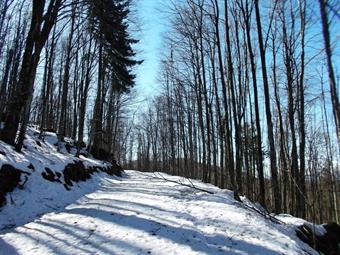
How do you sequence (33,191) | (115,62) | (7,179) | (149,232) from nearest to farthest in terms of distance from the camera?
(149,232), (7,179), (33,191), (115,62)

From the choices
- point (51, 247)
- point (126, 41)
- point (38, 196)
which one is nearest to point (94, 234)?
point (51, 247)

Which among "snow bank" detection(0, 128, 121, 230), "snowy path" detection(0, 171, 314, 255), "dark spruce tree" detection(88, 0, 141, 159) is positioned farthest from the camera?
"dark spruce tree" detection(88, 0, 141, 159)

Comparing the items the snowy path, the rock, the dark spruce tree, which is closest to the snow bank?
the rock

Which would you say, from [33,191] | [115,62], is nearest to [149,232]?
[33,191]

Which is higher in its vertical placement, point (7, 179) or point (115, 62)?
point (115, 62)

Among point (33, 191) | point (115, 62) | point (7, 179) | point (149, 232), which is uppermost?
point (115, 62)

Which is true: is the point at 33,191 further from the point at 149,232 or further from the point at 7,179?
the point at 149,232

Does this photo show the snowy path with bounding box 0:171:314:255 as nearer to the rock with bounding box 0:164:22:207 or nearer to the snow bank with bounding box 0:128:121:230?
the snow bank with bounding box 0:128:121:230

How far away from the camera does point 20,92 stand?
945 cm

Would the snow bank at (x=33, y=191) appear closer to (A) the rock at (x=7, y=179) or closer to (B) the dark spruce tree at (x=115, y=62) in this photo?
(A) the rock at (x=7, y=179)

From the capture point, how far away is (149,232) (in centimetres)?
534

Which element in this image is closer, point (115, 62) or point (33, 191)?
point (33, 191)

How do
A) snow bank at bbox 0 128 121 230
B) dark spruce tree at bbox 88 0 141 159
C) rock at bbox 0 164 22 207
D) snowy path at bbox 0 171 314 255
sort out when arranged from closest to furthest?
snowy path at bbox 0 171 314 255, snow bank at bbox 0 128 121 230, rock at bbox 0 164 22 207, dark spruce tree at bbox 88 0 141 159

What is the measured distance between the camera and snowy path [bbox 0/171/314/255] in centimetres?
458
